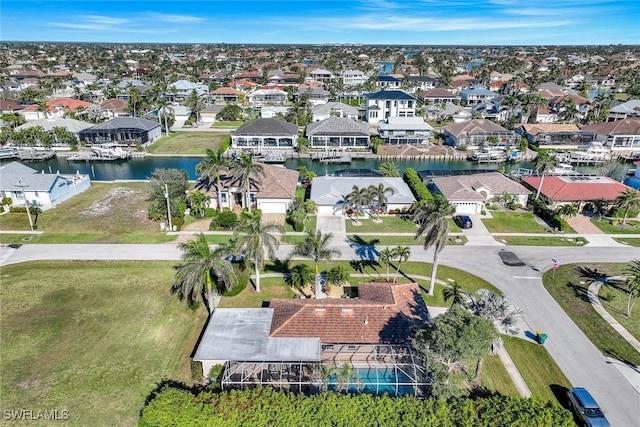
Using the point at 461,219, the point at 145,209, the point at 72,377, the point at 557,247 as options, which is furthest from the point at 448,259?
the point at 145,209

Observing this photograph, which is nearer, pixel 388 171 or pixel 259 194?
pixel 259 194

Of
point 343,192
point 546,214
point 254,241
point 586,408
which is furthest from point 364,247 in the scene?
point 546,214

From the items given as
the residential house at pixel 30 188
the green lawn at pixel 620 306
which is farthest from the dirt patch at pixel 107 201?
the green lawn at pixel 620 306

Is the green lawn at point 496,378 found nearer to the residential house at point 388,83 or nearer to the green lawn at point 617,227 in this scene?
the green lawn at point 617,227

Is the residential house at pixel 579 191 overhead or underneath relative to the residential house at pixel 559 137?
underneath

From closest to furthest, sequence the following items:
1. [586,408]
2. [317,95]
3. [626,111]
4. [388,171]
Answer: [586,408] < [388,171] < [626,111] < [317,95]

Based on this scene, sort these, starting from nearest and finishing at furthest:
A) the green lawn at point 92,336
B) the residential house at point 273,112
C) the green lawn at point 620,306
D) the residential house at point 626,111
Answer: the green lawn at point 92,336 < the green lawn at point 620,306 < the residential house at point 626,111 < the residential house at point 273,112

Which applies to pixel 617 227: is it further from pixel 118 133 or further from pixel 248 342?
pixel 118 133
